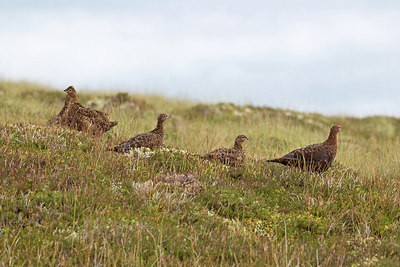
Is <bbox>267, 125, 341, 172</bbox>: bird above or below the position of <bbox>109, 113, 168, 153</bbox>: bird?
above

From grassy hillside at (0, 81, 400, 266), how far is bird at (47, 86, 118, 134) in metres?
0.82

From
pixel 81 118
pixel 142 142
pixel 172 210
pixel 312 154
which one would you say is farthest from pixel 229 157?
pixel 81 118

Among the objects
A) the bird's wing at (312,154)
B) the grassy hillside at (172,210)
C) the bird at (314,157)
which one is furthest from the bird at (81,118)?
the bird's wing at (312,154)

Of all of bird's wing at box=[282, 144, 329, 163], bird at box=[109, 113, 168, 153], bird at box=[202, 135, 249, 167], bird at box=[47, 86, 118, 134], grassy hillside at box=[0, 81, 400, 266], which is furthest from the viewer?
bird at box=[47, 86, 118, 134]

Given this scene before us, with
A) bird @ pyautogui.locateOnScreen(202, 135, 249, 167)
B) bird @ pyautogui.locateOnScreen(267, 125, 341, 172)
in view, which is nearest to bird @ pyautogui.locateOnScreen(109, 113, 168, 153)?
bird @ pyautogui.locateOnScreen(202, 135, 249, 167)

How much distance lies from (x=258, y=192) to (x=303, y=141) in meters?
7.95

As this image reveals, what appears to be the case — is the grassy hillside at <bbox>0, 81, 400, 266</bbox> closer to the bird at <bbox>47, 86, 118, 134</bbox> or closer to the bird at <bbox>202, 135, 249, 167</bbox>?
the bird at <bbox>202, 135, 249, 167</bbox>

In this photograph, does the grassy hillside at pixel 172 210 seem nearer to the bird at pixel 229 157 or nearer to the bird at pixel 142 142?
the bird at pixel 229 157

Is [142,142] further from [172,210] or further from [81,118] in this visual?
[172,210]

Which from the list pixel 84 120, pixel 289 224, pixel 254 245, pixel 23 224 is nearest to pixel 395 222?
pixel 289 224

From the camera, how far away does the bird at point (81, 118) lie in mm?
10820

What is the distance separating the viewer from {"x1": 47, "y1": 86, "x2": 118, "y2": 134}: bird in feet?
35.5

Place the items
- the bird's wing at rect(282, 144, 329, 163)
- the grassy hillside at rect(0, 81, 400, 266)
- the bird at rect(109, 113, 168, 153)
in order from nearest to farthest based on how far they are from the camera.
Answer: the grassy hillside at rect(0, 81, 400, 266), the bird's wing at rect(282, 144, 329, 163), the bird at rect(109, 113, 168, 153)

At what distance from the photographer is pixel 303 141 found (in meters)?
15.4
